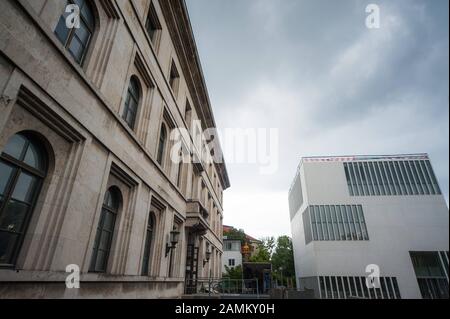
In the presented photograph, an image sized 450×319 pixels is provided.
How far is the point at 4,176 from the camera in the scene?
3.79m

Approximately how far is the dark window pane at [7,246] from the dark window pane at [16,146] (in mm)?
1314

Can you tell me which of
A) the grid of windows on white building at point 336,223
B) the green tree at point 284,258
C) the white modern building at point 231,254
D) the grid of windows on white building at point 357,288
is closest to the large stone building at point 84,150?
the grid of windows on white building at point 357,288

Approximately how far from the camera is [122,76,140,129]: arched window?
810 centimetres

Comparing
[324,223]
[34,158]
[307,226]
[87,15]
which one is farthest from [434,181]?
[34,158]

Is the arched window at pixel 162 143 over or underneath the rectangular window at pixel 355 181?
underneath

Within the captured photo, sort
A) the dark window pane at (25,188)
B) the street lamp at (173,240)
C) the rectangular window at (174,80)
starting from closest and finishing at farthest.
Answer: the dark window pane at (25,188)
the street lamp at (173,240)
the rectangular window at (174,80)

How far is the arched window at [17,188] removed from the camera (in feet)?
12.4

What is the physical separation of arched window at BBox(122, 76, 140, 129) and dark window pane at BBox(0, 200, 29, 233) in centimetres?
444

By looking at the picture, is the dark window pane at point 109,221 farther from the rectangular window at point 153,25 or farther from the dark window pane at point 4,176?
the rectangular window at point 153,25

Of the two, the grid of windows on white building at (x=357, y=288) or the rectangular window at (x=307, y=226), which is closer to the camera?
the grid of windows on white building at (x=357, y=288)

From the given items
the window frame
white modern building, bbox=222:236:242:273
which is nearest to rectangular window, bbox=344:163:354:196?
white modern building, bbox=222:236:242:273

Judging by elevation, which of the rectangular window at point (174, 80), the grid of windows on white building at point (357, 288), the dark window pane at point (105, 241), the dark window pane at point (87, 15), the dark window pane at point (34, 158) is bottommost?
the grid of windows on white building at point (357, 288)

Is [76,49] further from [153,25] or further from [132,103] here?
[153,25]
